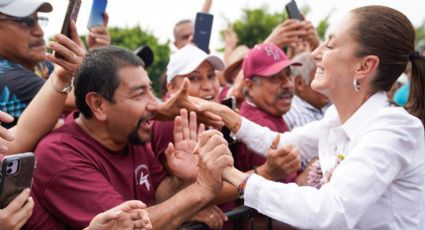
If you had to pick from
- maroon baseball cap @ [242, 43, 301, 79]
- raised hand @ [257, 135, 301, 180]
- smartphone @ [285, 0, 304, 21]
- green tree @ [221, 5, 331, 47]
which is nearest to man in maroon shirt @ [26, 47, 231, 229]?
raised hand @ [257, 135, 301, 180]

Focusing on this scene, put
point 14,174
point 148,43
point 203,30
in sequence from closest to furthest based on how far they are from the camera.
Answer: point 14,174, point 203,30, point 148,43

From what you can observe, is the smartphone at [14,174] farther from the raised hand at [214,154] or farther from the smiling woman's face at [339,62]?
the smiling woman's face at [339,62]

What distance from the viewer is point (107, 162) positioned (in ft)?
8.97

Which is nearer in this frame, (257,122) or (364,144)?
(364,144)

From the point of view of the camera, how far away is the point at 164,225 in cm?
255

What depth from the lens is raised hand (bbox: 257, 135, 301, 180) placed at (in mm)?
3074

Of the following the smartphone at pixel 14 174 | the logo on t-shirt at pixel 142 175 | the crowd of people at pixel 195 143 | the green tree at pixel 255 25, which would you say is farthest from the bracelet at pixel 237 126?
the green tree at pixel 255 25

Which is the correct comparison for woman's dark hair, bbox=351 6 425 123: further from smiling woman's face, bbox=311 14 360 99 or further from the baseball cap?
the baseball cap

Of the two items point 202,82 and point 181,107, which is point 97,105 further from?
point 202,82

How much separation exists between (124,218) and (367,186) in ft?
3.15

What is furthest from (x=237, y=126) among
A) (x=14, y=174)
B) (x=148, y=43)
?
(x=148, y=43)

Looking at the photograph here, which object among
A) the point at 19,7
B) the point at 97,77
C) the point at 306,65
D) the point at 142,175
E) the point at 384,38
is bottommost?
the point at 142,175

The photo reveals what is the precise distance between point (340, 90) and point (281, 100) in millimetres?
1570

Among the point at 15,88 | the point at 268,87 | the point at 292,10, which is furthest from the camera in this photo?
the point at 292,10
